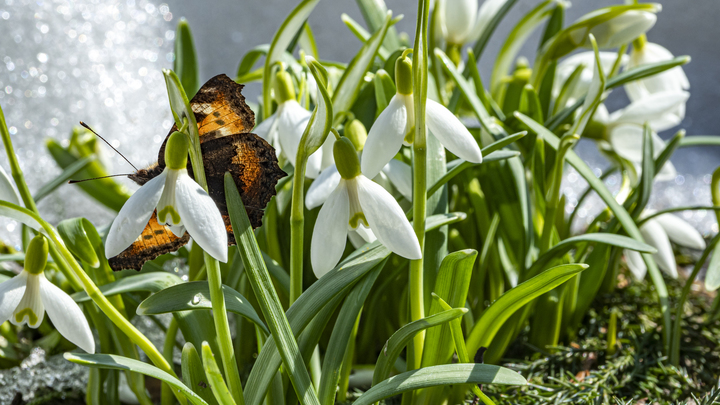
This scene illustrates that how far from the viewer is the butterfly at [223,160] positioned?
0.31 metres

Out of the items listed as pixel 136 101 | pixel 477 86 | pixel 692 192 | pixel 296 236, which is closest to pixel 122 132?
pixel 136 101

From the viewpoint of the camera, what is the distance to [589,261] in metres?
0.57

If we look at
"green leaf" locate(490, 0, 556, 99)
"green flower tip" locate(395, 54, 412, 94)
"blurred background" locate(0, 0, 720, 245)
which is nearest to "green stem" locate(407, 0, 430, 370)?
"green flower tip" locate(395, 54, 412, 94)

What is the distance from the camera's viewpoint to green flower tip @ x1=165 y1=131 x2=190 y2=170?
0.26 metres

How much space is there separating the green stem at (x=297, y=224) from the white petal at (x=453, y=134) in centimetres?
8

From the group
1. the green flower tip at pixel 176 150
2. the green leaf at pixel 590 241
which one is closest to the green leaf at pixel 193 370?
the green flower tip at pixel 176 150

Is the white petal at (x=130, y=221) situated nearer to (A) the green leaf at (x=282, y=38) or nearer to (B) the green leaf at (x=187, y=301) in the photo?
(B) the green leaf at (x=187, y=301)

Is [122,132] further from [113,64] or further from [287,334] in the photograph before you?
[287,334]

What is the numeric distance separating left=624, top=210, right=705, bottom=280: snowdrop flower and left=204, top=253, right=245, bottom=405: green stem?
0.48 metres

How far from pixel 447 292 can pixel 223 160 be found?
0.63 feet

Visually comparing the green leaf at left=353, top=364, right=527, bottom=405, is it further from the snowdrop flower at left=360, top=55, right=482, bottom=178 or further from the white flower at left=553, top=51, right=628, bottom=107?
the white flower at left=553, top=51, right=628, bottom=107

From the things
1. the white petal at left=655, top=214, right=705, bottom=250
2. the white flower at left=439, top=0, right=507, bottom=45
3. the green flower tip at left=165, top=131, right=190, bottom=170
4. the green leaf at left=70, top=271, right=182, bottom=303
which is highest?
the white flower at left=439, top=0, right=507, bottom=45

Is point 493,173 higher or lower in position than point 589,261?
higher

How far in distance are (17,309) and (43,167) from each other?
865 mm
